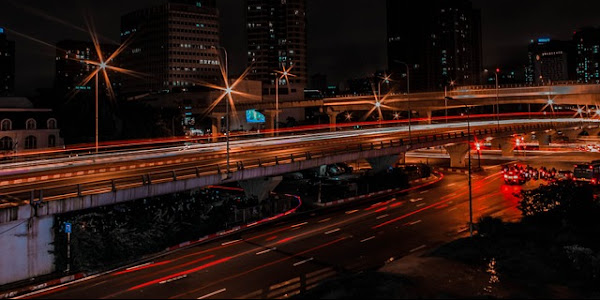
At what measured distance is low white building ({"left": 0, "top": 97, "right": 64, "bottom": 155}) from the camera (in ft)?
194

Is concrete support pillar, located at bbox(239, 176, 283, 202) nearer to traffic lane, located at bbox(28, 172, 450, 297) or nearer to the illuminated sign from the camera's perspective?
traffic lane, located at bbox(28, 172, 450, 297)

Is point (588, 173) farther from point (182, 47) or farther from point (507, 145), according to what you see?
point (182, 47)

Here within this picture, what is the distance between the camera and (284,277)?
70.3 feet

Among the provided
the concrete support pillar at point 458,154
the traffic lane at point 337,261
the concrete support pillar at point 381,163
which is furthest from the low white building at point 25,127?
the concrete support pillar at point 458,154

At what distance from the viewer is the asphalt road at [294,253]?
20.1 metres

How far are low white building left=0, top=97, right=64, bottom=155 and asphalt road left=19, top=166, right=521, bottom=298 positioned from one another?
4354 cm

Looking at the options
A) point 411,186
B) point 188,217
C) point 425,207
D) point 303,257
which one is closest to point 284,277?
point 303,257

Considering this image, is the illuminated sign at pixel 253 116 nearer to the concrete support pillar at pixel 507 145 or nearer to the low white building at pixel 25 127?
the low white building at pixel 25 127

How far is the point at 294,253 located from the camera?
25.1m

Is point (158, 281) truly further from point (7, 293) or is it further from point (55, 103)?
point (55, 103)

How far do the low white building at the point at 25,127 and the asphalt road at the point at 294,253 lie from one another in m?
43.5

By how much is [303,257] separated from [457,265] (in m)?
7.81

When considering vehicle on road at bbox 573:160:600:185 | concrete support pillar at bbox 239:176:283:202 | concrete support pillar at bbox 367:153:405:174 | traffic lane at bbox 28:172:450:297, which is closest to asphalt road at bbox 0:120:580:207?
concrete support pillar at bbox 239:176:283:202

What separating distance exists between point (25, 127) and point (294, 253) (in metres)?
52.9
